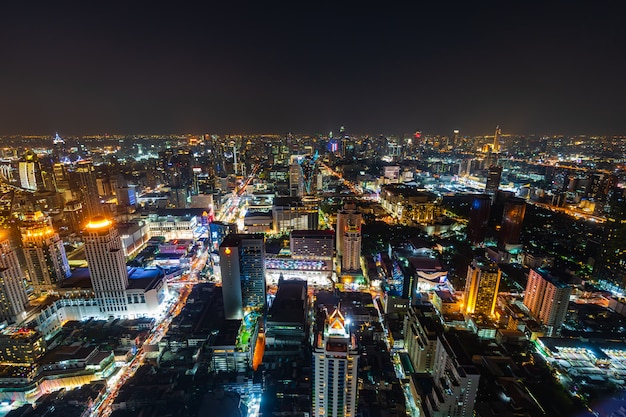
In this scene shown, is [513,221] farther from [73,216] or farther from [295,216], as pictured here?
[73,216]

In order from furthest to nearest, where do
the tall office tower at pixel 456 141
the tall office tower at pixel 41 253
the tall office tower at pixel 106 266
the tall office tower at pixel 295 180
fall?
the tall office tower at pixel 456 141 → the tall office tower at pixel 295 180 → the tall office tower at pixel 41 253 → the tall office tower at pixel 106 266

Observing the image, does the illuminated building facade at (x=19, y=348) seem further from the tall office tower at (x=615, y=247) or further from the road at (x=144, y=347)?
the tall office tower at (x=615, y=247)

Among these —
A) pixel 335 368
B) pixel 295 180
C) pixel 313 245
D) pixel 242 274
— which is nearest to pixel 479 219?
pixel 313 245

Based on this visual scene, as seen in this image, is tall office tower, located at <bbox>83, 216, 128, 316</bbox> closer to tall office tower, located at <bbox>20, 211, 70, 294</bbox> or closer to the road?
the road

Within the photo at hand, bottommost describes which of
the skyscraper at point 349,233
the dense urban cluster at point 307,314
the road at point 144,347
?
the road at point 144,347

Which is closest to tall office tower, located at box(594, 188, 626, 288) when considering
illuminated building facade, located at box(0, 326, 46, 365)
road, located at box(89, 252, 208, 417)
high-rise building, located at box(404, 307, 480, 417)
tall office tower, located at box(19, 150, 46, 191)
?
high-rise building, located at box(404, 307, 480, 417)

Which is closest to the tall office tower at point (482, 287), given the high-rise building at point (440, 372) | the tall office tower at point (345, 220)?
the high-rise building at point (440, 372)

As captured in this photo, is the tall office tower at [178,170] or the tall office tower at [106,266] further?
the tall office tower at [178,170]
